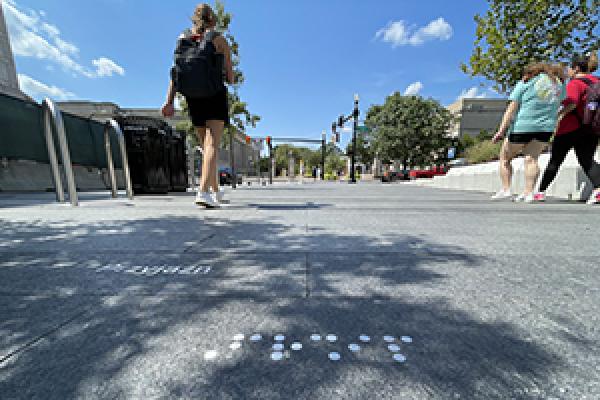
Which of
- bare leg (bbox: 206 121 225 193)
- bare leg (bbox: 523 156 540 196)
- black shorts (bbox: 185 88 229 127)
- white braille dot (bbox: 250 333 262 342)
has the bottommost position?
white braille dot (bbox: 250 333 262 342)

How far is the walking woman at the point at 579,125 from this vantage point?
3.69 m

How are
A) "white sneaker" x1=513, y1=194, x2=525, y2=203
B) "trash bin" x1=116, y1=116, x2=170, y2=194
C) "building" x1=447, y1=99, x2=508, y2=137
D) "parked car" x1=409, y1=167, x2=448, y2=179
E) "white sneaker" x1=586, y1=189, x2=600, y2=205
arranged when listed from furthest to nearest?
"building" x1=447, y1=99, x2=508, y2=137 → "parked car" x1=409, y1=167, x2=448, y2=179 → "trash bin" x1=116, y1=116, x2=170, y2=194 → "white sneaker" x1=513, y1=194, x2=525, y2=203 → "white sneaker" x1=586, y1=189, x2=600, y2=205

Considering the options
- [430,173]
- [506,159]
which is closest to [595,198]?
[506,159]

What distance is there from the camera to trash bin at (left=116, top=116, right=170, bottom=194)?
5.66 metres

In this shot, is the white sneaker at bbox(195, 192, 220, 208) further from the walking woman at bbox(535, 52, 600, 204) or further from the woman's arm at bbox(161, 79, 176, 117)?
the walking woman at bbox(535, 52, 600, 204)

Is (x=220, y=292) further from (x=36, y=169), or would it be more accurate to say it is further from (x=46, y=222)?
(x=36, y=169)

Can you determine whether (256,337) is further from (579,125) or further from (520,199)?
(579,125)

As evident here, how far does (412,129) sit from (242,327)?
35629 mm

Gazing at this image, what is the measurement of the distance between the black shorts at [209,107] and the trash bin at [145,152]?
3.36 m

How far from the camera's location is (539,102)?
3697mm

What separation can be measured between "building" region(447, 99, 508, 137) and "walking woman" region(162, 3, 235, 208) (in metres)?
62.3

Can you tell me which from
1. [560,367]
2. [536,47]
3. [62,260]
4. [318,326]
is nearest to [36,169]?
[62,260]

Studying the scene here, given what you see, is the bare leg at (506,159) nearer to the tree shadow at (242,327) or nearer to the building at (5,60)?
the tree shadow at (242,327)

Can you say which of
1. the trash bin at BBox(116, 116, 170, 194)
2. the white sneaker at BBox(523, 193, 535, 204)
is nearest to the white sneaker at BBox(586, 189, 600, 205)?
the white sneaker at BBox(523, 193, 535, 204)
